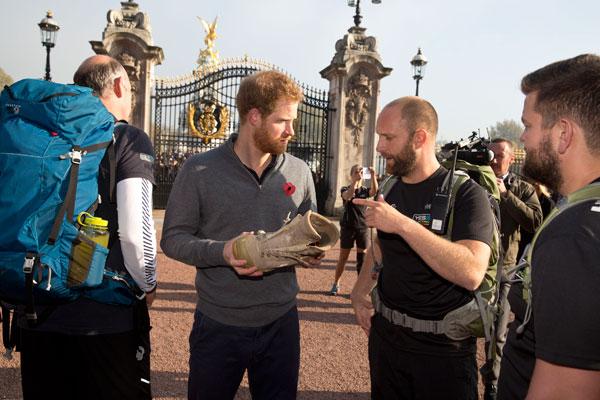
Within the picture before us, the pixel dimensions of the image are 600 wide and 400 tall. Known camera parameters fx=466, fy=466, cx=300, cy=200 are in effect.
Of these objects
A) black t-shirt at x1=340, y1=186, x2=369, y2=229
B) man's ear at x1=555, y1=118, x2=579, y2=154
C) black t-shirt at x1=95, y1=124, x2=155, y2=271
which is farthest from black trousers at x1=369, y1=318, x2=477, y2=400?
black t-shirt at x1=340, y1=186, x2=369, y2=229

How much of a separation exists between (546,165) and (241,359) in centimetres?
171

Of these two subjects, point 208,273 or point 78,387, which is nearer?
point 78,387

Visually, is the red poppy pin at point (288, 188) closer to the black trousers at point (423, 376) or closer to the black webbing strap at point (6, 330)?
the black trousers at point (423, 376)

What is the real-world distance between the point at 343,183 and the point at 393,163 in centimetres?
1254

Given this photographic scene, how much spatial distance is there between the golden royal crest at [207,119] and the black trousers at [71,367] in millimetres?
13307

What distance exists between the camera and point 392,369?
2500 mm

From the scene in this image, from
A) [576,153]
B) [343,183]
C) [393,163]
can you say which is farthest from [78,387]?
[343,183]

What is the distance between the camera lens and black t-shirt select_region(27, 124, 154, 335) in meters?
2.16

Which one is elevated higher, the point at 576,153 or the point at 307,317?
the point at 576,153

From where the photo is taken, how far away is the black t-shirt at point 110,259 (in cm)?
216

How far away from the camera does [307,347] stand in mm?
5004

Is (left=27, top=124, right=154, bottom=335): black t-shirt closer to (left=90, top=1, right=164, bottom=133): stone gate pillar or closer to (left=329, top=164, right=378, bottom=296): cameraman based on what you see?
(left=329, top=164, right=378, bottom=296): cameraman

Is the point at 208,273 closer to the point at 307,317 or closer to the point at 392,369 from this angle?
the point at 392,369

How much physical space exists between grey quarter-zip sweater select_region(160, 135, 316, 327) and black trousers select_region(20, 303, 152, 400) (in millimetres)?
523
